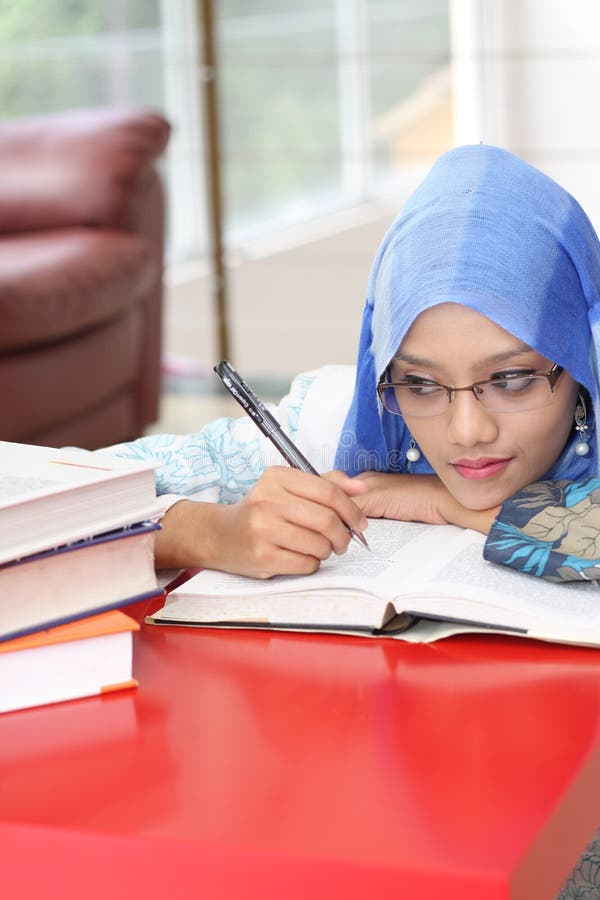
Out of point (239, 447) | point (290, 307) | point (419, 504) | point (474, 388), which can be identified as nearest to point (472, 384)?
point (474, 388)

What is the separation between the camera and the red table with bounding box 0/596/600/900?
2.10ft

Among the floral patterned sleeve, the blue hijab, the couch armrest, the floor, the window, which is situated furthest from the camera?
the floor

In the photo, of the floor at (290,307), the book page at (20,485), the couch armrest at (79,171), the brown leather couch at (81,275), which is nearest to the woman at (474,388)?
the book page at (20,485)

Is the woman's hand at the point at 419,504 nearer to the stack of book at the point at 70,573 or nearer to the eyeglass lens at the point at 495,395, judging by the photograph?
the eyeglass lens at the point at 495,395

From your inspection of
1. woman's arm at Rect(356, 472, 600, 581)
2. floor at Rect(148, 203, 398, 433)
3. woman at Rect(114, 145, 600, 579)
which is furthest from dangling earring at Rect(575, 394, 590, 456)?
floor at Rect(148, 203, 398, 433)

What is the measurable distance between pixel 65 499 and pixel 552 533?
1.19 feet

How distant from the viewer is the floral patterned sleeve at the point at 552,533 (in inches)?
36.5

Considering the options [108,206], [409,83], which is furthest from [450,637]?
[409,83]

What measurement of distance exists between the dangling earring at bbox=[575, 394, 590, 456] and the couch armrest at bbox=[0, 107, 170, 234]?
1.99 meters

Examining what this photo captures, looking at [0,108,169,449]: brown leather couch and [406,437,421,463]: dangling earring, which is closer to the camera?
[406,437,421,463]: dangling earring

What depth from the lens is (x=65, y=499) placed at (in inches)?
32.0

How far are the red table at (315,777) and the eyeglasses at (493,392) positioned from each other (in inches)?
10.0

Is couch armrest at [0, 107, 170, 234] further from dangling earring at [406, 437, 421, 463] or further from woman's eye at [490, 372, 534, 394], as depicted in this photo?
woman's eye at [490, 372, 534, 394]

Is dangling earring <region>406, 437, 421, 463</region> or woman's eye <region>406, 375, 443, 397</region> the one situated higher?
woman's eye <region>406, 375, 443, 397</region>
